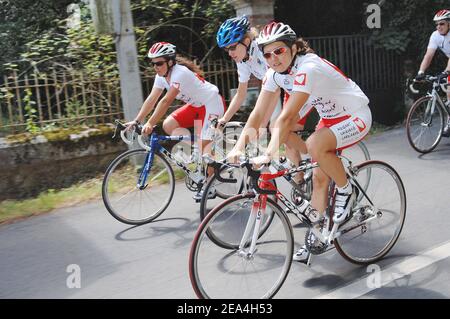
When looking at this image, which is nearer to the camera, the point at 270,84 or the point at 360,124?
the point at 360,124

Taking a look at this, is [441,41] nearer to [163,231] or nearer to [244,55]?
[244,55]

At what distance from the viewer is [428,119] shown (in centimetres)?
727

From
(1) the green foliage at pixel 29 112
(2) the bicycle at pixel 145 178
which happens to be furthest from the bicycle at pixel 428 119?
(1) the green foliage at pixel 29 112

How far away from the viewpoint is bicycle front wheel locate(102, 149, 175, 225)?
17.1 ft

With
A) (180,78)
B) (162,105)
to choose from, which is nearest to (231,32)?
(180,78)

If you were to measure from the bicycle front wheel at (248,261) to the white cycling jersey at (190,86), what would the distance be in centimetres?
223

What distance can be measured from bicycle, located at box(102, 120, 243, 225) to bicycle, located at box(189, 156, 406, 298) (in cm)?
146

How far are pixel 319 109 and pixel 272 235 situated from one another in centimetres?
101

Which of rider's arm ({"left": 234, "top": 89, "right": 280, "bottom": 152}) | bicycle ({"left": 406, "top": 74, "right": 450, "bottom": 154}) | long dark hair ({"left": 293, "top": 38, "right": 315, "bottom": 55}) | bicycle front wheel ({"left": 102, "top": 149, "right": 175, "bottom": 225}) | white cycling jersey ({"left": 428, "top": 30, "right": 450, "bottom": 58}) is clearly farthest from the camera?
white cycling jersey ({"left": 428, "top": 30, "right": 450, "bottom": 58})

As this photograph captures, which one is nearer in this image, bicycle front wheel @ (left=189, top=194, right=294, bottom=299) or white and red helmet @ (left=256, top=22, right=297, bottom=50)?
bicycle front wheel @ (left=189, top=194, right=294, bottom=299)

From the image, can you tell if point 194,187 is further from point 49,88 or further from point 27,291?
point 49,88

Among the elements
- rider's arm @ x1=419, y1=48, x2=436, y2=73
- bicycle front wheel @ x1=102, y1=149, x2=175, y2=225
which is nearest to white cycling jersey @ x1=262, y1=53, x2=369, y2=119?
bicycle front wheel @ x1=102, y1=149, x2=175, y2=225

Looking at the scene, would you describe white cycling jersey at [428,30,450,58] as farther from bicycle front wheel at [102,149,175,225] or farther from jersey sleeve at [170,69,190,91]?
bicycle front wheel at [102,149,175,225]

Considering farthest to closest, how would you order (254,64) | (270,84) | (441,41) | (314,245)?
(441,41)
(254,64)
(270,84)
(314,245)
